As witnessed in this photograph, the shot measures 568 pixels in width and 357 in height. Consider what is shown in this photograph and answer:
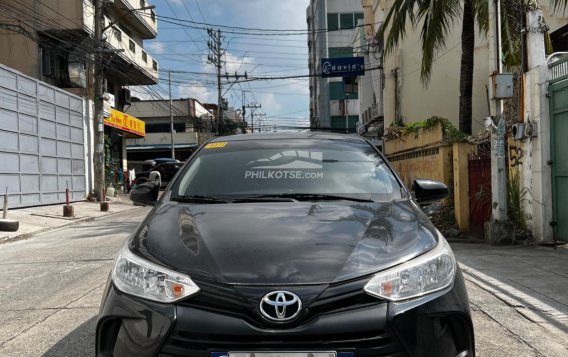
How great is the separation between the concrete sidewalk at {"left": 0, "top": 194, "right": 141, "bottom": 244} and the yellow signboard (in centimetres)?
640

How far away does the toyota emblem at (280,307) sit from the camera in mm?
2137

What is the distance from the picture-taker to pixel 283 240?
2475 millimetres

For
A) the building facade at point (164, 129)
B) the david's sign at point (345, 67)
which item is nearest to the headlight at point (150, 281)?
the david's sign at point (345, 67)

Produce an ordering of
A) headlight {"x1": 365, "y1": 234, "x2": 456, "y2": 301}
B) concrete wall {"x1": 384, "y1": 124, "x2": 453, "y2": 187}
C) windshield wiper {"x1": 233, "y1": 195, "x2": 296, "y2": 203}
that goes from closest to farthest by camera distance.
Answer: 1. headlight {"x1": 365, "y1": 234, "x2": 456, "y2": 301}
2. windshield wiper {"x1": 233, "y1": 195, "x2": 296, "y2": 203}
3. concrete wall {"x1": 384, "y1": 124, "x2": 453, "y2": 187}

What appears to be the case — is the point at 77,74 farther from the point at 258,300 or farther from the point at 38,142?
the point at 258,300

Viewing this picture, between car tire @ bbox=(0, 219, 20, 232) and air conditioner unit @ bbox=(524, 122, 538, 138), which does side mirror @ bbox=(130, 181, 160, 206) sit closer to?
air conditioner unit @ bbox=(524, 122, 538, 138)

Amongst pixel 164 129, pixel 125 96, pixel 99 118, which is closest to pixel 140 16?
pixel 125 96

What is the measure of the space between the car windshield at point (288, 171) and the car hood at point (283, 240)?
12.5 inches

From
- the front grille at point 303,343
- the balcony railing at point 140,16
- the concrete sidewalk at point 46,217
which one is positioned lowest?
the concrete sidewalk at point 46,217

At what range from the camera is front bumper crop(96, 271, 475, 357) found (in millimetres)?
2115

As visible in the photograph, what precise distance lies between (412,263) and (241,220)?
0.92 meters

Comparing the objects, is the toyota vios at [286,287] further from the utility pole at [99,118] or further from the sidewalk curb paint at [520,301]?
the utility pole at [99,118]

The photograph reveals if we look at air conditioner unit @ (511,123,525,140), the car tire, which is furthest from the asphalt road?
air conditioner unit @ (511,123,525,140)

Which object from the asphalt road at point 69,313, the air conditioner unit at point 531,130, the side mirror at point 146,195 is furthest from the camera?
the air conditioner unit at point 531,130
